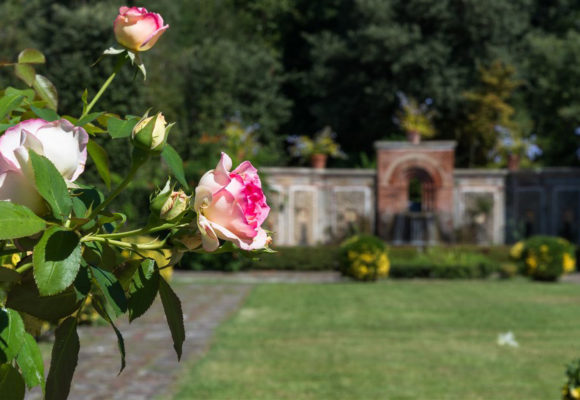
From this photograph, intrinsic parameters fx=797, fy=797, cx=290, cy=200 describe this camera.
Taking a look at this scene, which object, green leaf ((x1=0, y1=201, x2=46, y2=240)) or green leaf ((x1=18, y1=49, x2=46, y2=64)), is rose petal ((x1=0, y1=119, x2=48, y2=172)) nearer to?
green leaf ((x1=0, y1=201, x2=46, y2=240))

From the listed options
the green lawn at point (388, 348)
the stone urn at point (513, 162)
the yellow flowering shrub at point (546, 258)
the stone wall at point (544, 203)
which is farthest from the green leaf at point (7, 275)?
the stone urn at point (513, 162)

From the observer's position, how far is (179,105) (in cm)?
2909

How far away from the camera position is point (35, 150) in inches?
39.6

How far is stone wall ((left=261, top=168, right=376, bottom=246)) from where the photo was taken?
2552 centimetres

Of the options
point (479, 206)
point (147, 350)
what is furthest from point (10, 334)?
point (479, 206)

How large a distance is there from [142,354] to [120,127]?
7210 millimetres

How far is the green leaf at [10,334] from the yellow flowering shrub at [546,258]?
61.3 feet

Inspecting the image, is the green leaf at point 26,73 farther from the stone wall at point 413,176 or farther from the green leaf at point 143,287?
the stone wall at point 413,176

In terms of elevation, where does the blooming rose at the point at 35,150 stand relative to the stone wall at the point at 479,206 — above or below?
below

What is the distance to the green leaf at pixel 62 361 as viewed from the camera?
1.09 meters

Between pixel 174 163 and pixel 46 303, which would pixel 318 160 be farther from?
pixel 46 303

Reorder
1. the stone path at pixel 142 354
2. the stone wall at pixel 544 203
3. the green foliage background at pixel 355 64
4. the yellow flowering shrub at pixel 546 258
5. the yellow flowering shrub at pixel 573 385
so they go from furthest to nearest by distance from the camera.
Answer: the green foliage background at pixel 355 64, the stone wall at pixel 544 203, the yellow flowering shrub at pixel 546 258, the stone path at pixel 142 354, the yellow flowering shrub at pixel 573 385

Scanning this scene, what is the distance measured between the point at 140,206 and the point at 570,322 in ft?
44.2

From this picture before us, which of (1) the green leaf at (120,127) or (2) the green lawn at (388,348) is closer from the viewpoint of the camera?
(1) the green leaf at (120,127)
